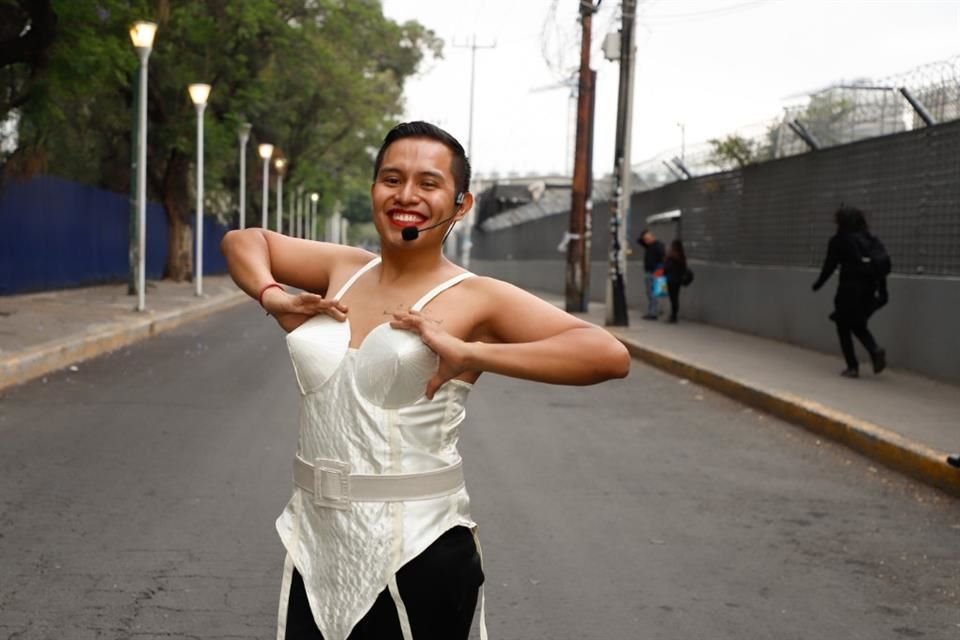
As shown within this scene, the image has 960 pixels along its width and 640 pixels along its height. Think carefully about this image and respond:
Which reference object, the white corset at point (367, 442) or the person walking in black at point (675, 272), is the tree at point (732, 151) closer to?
the person walking in black at point (675, 272)

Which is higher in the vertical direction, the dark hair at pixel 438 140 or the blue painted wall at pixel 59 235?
the dark hair at pixel 438 140

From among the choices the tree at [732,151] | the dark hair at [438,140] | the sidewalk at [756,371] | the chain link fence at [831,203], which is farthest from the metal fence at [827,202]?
the dark hair at [438,140]

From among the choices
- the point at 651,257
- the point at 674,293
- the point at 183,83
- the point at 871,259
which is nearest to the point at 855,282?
the point at 871,259

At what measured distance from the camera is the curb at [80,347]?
1288cm

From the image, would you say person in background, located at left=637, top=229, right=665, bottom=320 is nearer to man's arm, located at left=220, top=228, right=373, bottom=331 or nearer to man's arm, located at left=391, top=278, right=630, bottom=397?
man's arm, located at left=220, top=228, right=373, bottom=331

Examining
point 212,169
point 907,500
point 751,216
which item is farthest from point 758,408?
point 212,169

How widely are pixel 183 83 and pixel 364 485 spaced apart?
3276 cm

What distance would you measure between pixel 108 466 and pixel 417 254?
6.19 metres

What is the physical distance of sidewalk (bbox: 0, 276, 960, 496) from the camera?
31.7ft

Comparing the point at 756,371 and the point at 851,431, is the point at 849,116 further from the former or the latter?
the point at 851,431

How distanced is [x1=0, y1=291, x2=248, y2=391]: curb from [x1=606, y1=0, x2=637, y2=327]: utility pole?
7141 millimetres

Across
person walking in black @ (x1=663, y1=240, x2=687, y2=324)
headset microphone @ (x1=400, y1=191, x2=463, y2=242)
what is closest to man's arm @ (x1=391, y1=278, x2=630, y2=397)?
headset microphone @ (x1=400, y1=191, x2=463, y2=242)

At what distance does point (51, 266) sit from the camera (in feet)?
93.6

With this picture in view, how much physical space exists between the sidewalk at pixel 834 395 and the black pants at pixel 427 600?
6.39m
